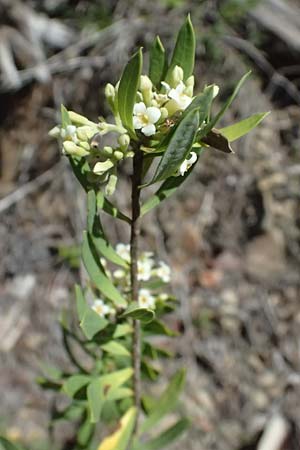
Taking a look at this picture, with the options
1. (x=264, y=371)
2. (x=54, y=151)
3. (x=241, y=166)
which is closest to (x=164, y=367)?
(x=264, y=371)

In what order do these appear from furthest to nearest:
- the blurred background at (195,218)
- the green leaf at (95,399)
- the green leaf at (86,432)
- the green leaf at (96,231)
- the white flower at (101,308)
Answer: the blurred background at (195,218) < the green leaf at (86,432) < the white flower at (101,308) < the green leaf at (95,399) < the green leaf at (96,231)

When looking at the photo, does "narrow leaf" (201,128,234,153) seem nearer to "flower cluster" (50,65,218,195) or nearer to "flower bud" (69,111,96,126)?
"flower cluster" (50,65,218,195)

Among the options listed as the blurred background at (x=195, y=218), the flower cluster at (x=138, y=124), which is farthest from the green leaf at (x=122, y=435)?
the blurred background at (x=195, y=218)

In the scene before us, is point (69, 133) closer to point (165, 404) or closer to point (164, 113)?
point (164, 113)

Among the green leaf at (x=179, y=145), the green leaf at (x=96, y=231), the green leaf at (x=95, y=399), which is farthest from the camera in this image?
the green leaf at (x=95, y=399)

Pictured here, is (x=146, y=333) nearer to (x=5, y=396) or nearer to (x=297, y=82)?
(x=5, y=396)

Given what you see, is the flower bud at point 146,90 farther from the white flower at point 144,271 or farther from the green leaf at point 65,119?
the white flower at point 144,271

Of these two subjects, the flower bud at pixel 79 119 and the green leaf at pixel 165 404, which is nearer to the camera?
the flower bud at pixel 79 119
